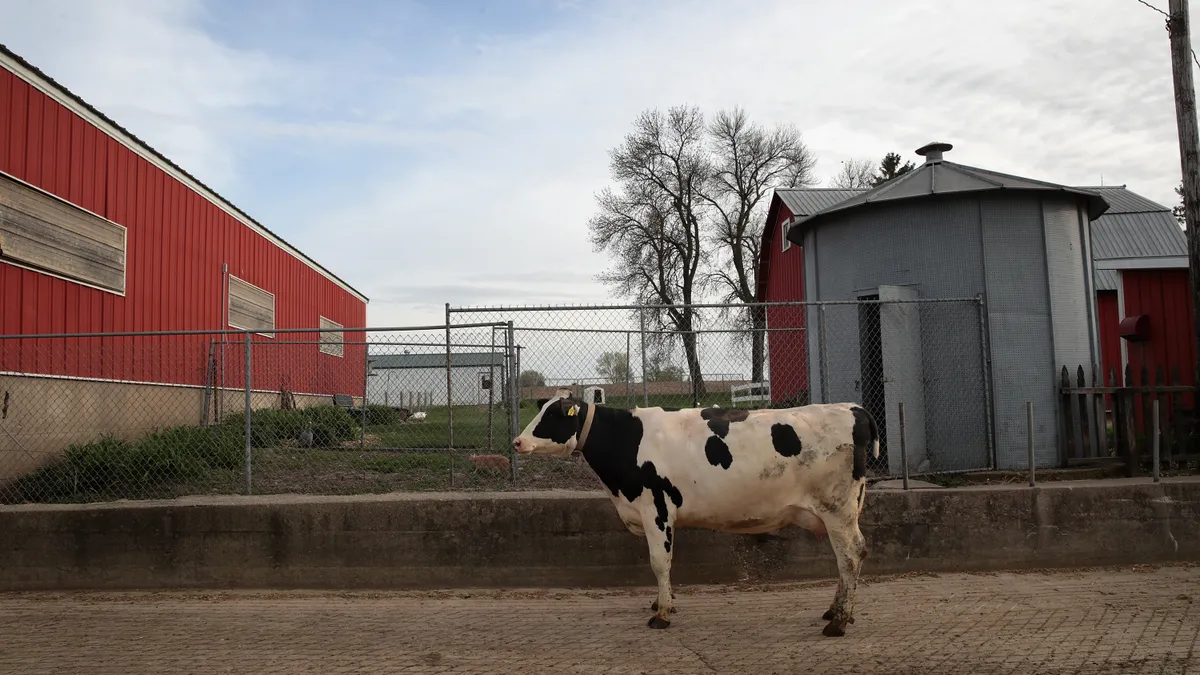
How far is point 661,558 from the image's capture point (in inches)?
256

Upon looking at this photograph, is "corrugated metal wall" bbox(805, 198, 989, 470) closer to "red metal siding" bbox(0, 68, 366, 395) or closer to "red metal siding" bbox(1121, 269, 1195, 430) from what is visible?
"red metal siding" bbox(0, 68, 366, 395)

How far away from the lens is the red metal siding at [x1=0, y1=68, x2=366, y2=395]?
35.9 ft

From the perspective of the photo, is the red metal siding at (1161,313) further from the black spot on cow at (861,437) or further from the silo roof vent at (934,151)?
the black spot on cow at (861,437)

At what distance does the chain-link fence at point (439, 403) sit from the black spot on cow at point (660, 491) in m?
2.68

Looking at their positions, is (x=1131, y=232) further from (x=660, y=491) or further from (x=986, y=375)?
(x=660, y=491)

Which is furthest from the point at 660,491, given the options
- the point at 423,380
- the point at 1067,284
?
the point at 423,380

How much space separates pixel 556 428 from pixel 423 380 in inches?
277

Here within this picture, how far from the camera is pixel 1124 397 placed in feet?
32.5

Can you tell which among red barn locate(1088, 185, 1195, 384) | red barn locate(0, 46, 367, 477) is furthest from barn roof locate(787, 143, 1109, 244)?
red barn locate(1088, 185, 1195, 384)

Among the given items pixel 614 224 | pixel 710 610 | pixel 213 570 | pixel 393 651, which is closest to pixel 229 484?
pixel 213 570

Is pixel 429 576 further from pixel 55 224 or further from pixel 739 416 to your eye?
pixel 55 224

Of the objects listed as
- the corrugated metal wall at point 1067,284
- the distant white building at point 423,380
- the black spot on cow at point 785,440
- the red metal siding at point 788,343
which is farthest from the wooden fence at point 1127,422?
the distant white building at point 423,380

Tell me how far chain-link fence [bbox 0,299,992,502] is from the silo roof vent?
2.59 meters

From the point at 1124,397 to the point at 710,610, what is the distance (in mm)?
6042
